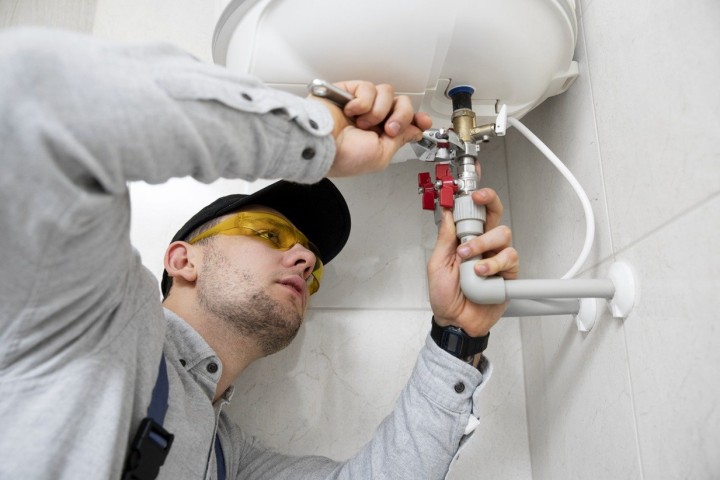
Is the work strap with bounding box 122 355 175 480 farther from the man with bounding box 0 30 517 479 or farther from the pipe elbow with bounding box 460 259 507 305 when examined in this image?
the pipe elbow with bounding box 460 259 507 305

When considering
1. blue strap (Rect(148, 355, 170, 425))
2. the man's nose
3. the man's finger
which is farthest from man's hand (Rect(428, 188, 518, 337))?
blue strap (Rect(148, 355, 170, 425))

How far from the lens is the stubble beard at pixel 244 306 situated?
0.93 meters

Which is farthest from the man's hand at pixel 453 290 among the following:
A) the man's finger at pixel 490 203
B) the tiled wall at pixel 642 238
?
the tiled wall at pixel 642 238

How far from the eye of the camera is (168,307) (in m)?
1.00

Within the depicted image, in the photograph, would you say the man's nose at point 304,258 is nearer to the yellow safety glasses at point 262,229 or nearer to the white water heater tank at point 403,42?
the yellow safety glasses at point 262,229

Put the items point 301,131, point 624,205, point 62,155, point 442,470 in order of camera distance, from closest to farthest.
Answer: point 62,155 → point 301,131 → point 624,205 → point 442,470

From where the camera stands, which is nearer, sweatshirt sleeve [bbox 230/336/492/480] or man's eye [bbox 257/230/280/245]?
sweatshirt sleeve [bbox 230/336/492/480]

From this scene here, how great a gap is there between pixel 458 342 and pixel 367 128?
0.40 metres

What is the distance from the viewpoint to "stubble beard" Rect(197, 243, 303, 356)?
0.93m

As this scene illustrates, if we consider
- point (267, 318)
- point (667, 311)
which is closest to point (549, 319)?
point (667, 311)

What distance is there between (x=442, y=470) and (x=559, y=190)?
0.54 meters

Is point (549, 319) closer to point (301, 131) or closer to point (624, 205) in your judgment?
point (624, 205)

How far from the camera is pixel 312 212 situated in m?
1.12

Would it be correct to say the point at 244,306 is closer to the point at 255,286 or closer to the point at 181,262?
the point at 255,286
